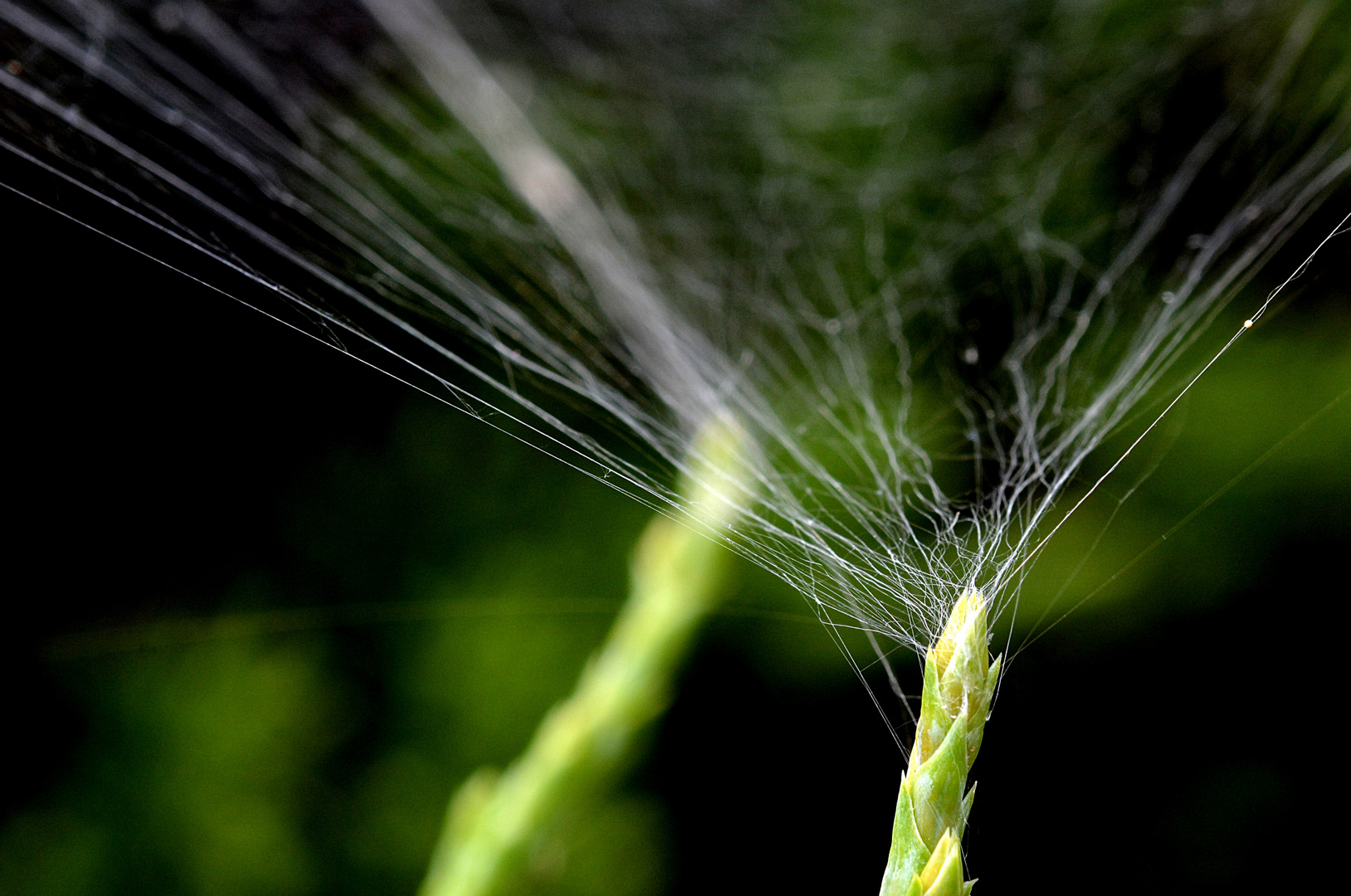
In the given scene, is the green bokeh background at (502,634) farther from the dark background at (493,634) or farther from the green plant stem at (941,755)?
the green plant stem at (941,755)

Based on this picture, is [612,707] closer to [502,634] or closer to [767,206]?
[502,634]

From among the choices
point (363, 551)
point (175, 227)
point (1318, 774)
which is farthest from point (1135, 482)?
point (175, 227)

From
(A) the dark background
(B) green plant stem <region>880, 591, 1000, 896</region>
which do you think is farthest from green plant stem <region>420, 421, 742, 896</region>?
(A) the dark background

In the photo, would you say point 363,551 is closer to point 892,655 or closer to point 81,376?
point 81,376

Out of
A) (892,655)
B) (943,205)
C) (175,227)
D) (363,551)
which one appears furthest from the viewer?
(943,205)

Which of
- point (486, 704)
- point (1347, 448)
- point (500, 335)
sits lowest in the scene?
point (486, 704)

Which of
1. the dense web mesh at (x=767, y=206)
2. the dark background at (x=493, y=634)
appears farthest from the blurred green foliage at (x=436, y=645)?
the dense web mesh at (x=767, y=206)

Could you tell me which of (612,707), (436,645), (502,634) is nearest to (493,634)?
(502,634)
